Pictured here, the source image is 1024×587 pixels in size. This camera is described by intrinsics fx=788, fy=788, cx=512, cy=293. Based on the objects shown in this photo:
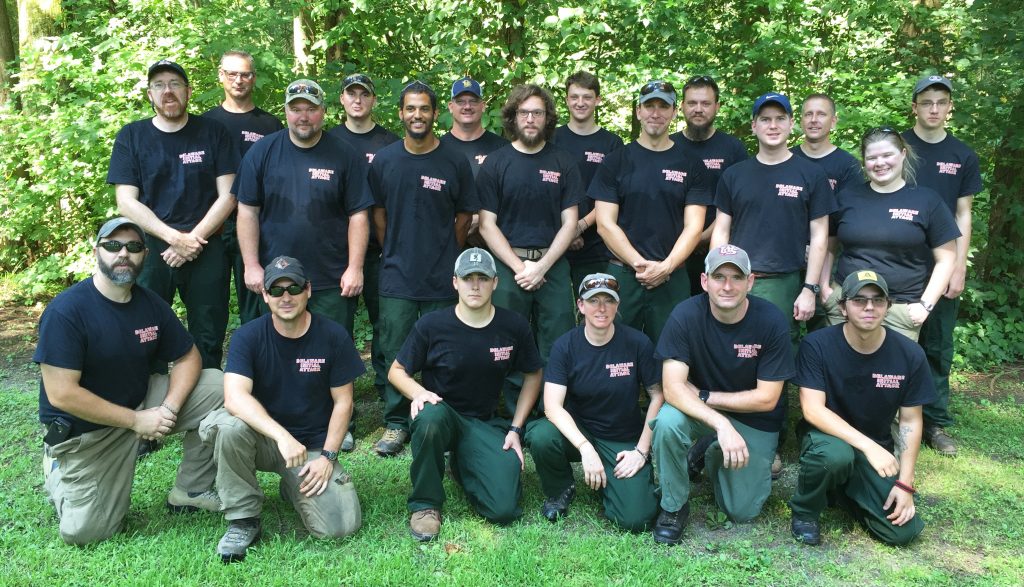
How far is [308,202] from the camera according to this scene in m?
5.28

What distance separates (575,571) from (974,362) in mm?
5765

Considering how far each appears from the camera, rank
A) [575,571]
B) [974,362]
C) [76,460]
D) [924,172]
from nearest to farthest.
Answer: [575,571] → [76,460] → [924,172] → [974,362]

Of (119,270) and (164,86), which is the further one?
(164,86)

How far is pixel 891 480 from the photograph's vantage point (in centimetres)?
423

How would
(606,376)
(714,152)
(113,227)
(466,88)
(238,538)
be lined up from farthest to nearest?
(466,88), (714,152), (606,376), (113,227), (238,538)

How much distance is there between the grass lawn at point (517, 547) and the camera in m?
3.82

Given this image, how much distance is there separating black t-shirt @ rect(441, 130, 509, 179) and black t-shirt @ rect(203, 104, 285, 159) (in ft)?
4.45

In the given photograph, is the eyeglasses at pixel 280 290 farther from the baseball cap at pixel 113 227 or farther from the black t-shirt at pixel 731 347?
the black t-shirt at pixel 731 347

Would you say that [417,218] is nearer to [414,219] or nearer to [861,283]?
[414,219]

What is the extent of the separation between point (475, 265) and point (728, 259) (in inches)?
56.1

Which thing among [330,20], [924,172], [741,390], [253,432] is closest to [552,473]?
[741,390]

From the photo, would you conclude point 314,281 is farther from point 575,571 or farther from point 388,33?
point 388,33

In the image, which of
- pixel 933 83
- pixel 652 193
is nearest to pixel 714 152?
pixel 652 193

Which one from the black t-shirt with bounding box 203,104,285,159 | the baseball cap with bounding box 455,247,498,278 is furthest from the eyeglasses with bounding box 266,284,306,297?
the black t-shirt with bounding box 203,104,285,159
